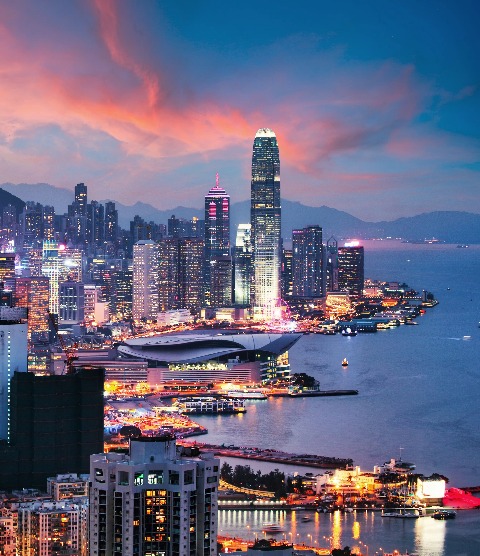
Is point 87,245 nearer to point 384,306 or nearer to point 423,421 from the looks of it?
point 384,306

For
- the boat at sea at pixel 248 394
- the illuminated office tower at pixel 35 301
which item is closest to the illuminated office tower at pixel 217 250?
the illuminated office tower at pixel 35 301

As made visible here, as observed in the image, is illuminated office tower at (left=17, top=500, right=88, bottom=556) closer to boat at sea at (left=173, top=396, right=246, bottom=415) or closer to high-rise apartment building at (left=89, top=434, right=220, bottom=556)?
high-rise apartment building at (left=89, top=434, right=220, bottom=556)

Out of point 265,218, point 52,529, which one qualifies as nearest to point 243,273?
point 265,218

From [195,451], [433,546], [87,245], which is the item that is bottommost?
[433,546]

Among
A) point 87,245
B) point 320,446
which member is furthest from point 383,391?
point 87,245

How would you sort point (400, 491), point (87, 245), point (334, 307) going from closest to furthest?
point (400, 491), point (334, 307), point (87, 245)

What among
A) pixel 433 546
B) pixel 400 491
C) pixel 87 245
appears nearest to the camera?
pixel 433 546

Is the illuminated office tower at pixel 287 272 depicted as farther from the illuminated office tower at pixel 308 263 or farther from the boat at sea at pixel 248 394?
the boat at sea at pixel 248 394
